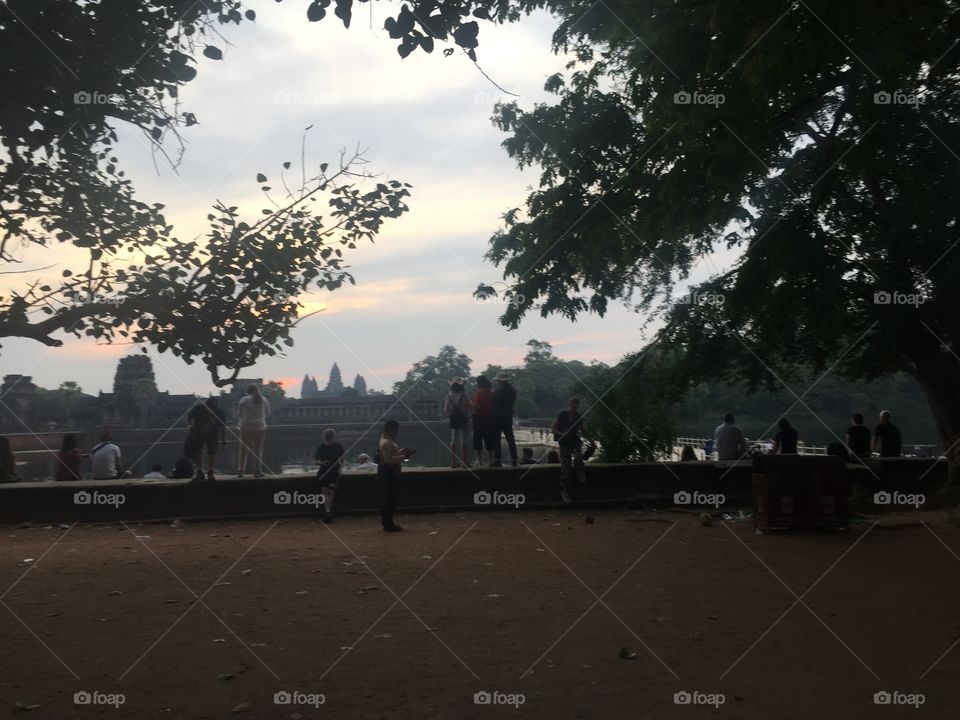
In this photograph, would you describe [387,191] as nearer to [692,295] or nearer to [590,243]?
[590,243]

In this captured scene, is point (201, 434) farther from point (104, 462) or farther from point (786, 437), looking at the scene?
point (786, 437)

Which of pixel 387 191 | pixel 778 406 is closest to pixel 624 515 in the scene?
pixel 387 191

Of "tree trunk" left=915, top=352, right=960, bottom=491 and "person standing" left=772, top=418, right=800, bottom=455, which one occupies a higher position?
"tree trunk" left=915, top=352, right=960, bottom=491

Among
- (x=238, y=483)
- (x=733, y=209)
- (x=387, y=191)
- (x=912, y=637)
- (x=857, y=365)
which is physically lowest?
(x=912, y=637)

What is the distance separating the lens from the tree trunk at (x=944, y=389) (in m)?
13.9

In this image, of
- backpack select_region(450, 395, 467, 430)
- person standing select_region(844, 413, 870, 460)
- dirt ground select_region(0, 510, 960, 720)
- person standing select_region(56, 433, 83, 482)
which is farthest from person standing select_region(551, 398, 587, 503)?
person standing select_region(56, 433, 83, 482)

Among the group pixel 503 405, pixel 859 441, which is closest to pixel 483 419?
pixel 503 405

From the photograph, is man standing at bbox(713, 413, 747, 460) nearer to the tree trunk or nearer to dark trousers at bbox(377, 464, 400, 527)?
the tree trunk

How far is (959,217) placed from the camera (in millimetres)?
12766

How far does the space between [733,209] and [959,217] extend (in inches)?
122

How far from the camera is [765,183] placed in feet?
46.3

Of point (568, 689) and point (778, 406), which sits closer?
point (568, 689)

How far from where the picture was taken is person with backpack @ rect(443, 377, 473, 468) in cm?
1473

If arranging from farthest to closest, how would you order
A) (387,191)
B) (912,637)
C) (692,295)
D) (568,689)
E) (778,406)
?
(778,406) < (692,295) < (387,191) < (912,637) < (568,689)
